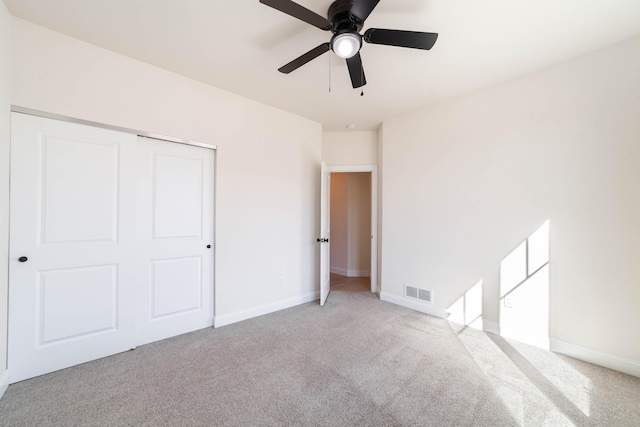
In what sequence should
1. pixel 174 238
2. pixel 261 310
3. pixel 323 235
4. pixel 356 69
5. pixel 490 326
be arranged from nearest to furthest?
pixel 356 69 < pixel 174 238 < pixel 490 326 < pixel 261 310 < pixel 323 235

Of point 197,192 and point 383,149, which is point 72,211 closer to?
point 197,192

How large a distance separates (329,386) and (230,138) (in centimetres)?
276

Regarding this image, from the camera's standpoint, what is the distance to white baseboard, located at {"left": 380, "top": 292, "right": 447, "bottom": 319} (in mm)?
3251

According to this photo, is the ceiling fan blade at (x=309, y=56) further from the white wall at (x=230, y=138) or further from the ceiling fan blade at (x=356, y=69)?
the white wall at (x=230, y=138)

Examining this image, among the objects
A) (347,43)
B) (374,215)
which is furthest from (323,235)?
(347,43)

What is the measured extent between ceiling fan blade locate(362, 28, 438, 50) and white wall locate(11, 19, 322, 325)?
201 cm

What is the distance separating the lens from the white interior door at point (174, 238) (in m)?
2.55

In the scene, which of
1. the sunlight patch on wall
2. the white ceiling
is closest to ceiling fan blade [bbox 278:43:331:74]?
the white ceiling

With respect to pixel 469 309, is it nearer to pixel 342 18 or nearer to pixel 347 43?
pixel 347 43

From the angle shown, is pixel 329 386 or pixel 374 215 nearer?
pixel 329 386

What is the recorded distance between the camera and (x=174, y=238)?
108 inches

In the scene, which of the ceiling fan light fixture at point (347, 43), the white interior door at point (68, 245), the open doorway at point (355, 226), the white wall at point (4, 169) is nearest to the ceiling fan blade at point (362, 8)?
the ceiling fan light fixture at point (347, 43)

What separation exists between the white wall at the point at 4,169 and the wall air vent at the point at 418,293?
155 inches

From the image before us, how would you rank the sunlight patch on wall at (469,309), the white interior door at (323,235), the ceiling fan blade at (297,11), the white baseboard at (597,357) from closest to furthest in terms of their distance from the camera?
the ceiling fan blade at (297,11) < the white baseboard at (597,357) < the sunlight patch on wall at (469,309) < the white interior door at (323,235)
